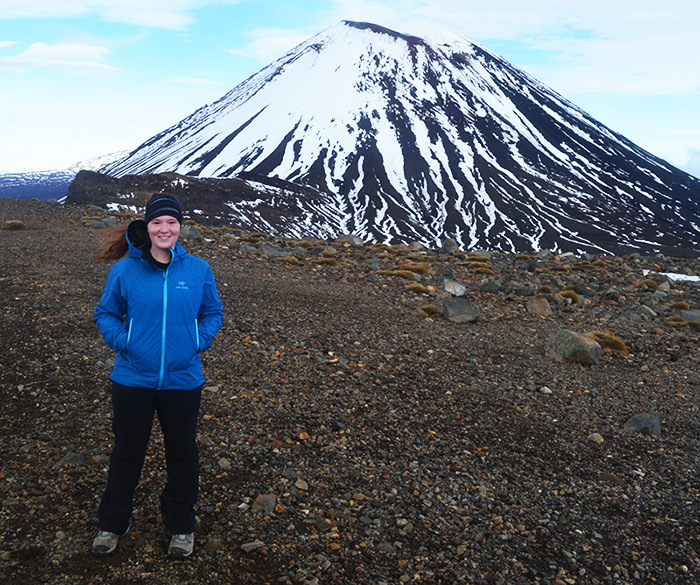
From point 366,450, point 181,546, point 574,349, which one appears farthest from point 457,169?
point 181,546

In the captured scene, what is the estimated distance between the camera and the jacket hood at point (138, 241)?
4.64 m

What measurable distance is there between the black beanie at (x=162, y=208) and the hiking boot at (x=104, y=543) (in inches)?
107

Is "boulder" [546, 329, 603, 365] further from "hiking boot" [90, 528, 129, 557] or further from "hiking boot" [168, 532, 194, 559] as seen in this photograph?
"hiking boot" [90, 528, 129, 557]

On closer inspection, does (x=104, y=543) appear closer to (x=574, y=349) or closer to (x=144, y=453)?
(x=144, y=453)

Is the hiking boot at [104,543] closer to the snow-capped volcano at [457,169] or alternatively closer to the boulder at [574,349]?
the boulder at [574,349]

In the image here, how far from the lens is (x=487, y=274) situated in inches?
784

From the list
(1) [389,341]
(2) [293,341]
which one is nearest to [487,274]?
(1) [389,341]

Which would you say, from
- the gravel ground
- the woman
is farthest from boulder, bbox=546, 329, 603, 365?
the woman

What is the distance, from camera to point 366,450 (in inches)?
280

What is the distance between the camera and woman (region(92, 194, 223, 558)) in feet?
15.1

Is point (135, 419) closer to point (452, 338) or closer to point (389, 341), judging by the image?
point (389, 341)

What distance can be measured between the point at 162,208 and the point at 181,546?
9.58 feet

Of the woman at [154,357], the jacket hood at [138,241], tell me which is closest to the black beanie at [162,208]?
the woman at [154,357]

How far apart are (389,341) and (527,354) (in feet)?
9.73
